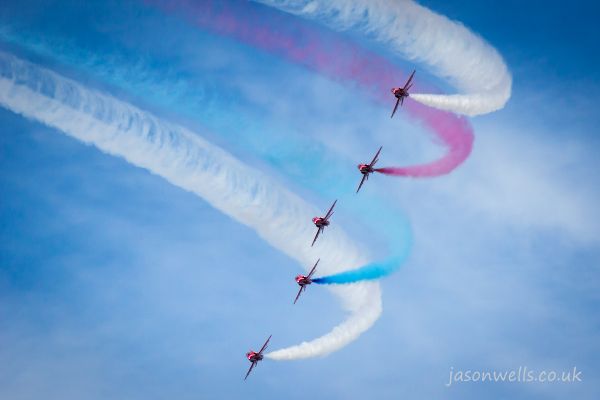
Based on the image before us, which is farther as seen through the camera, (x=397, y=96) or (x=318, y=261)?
(x=318, y=261)

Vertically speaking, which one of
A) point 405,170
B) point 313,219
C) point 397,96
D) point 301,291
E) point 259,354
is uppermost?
point 397,96

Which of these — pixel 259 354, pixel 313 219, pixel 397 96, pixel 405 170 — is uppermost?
pixel 397 96

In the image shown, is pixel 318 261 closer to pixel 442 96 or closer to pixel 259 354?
pixel 259 354

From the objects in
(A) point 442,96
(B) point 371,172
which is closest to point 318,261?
(B) point 371,172

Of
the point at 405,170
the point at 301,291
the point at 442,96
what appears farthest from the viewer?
the point at 301,291

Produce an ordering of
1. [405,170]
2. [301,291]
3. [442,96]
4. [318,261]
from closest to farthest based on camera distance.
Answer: [442,96] < [405,170] < [318,261] < [301,291]

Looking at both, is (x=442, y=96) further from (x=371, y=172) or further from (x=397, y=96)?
(x=371, y=172)

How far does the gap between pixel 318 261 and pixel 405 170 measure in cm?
1036

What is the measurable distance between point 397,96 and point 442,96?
5.33 m

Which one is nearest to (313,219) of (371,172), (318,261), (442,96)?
(318,261)

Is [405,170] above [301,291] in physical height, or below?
above

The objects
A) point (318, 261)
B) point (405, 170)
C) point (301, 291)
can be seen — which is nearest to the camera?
point (405, 170)

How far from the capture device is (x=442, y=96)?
37594 millimetres

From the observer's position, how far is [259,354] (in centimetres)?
5197
